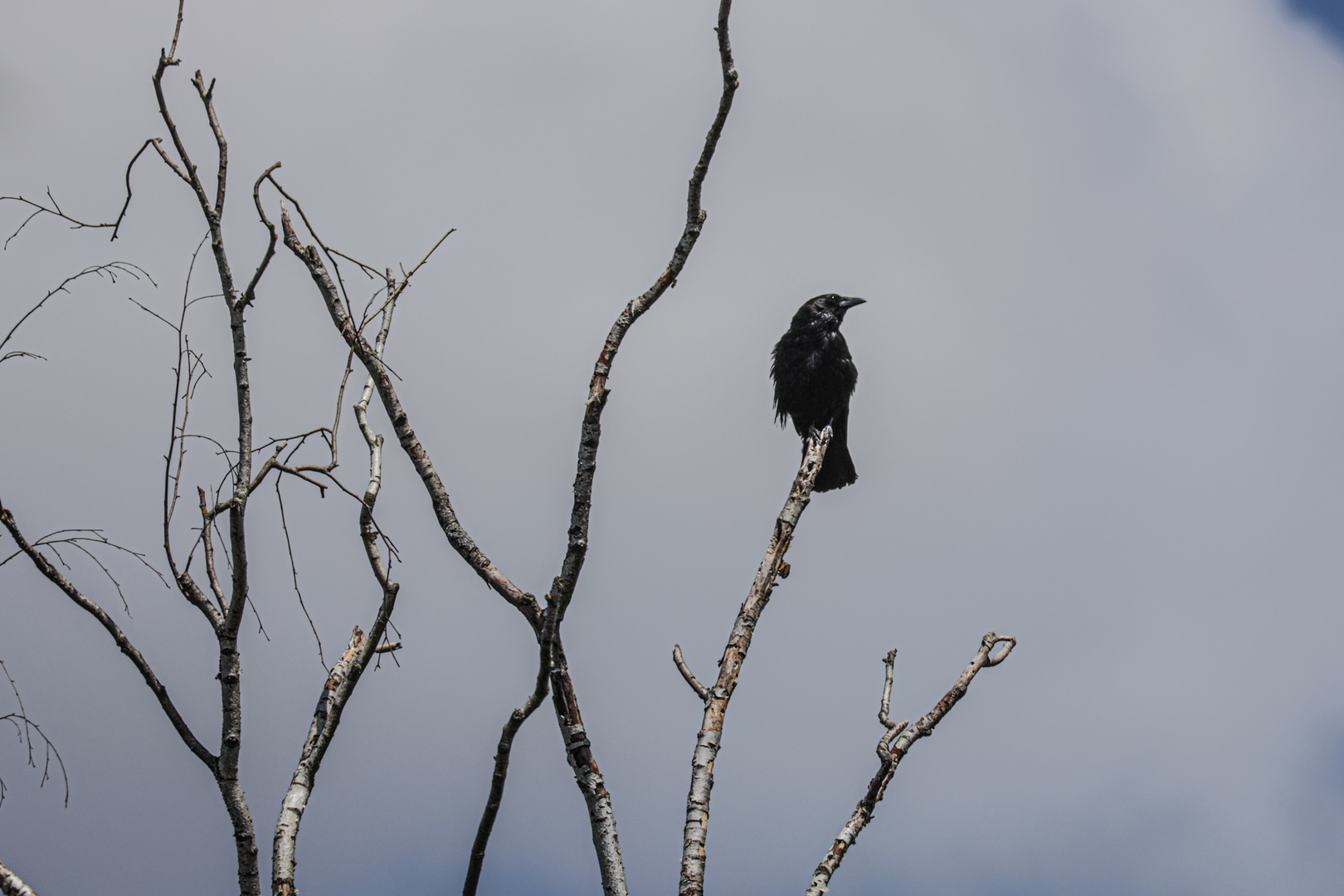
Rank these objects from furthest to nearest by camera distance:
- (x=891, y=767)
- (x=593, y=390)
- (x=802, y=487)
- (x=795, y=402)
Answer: (x=795, y=402), (x=802, y=487), (x=891, y=767), (x=593, y=390)

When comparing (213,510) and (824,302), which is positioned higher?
(824,302)

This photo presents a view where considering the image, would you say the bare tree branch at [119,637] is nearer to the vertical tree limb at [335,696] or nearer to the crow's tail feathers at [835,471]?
the vertical tree limb at [335,696]

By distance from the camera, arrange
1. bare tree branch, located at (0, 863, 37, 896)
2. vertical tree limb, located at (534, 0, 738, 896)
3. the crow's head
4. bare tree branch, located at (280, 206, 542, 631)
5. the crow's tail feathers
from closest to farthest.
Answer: bare tree branch, located at (0, 863, 37, 896) → vertical tree limb, located at (534, 0, 738, 896) → bare tree branch, located at (280, 206, 542, 631) → the crow's tail feathers → the crow's head

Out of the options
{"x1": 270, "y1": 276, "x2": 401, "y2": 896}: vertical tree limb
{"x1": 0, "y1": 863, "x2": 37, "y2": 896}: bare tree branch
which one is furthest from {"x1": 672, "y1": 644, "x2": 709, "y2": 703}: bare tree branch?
{"x1": 0, "y1": 863, "x2": 37, "y2": 896}: bare tree branch

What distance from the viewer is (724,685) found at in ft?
15.4

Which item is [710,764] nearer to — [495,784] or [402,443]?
[495,784]

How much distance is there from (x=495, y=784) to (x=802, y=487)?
2.50m

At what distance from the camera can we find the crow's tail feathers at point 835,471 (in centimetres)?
987

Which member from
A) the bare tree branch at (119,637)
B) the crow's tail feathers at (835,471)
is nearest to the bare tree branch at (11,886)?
the bare tree branch at (119,637)

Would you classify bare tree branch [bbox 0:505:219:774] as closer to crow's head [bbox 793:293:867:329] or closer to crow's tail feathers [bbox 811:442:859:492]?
crow's tail feathers [bbox 811:442:859:492]

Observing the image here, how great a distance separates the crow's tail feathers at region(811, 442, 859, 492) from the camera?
9.87 meters

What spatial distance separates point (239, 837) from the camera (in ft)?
12.4

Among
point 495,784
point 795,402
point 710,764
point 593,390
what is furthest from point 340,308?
point 795,402

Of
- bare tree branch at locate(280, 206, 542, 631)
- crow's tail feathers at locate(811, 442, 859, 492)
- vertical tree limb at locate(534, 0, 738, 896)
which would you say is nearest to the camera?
vertical tree limb at locate(534, 0, 738, 896)
